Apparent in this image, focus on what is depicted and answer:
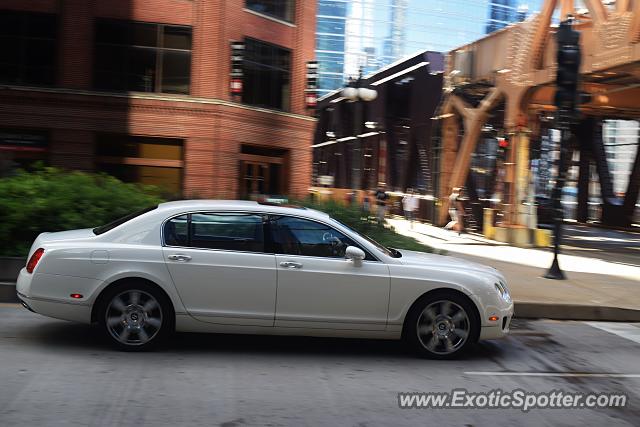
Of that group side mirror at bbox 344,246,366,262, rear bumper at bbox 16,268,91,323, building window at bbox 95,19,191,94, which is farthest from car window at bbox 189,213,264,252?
building window at bbox 95,19,191,94

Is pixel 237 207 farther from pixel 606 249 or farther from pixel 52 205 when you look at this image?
pixel 606 249

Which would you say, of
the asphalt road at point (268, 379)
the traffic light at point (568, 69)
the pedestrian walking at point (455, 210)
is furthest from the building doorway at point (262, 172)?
the asphalt road at point (268, 379)

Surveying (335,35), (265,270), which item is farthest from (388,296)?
(335,35)

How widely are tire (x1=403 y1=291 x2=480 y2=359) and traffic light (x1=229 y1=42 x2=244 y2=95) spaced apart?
67.0 feet

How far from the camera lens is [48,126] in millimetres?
24375

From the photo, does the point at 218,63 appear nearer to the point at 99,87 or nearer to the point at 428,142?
the point at 99,87

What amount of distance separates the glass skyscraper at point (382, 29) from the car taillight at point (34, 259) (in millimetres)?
106700

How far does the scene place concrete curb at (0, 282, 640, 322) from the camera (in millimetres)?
9469

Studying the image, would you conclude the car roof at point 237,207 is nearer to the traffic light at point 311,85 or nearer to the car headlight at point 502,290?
the car headlight at point 502,290

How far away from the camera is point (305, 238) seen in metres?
6.66

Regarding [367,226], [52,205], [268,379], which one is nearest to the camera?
[268,379]

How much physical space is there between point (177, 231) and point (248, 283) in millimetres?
880

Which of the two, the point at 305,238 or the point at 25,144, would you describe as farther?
the point at 25,144

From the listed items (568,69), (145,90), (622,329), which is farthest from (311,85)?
(622,329)
